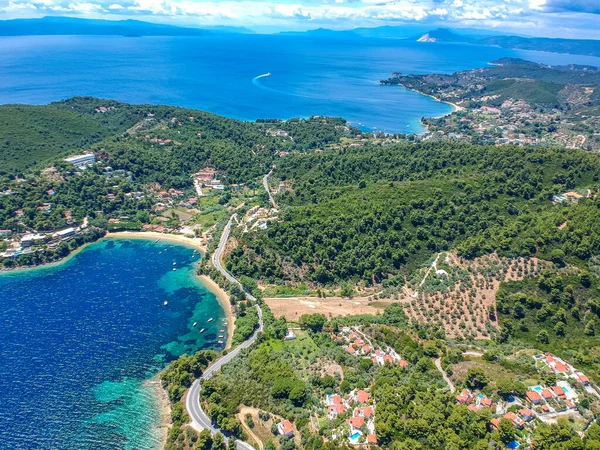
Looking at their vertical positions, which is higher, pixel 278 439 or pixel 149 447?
pixel 278 439

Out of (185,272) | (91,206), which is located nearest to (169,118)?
(91,206)

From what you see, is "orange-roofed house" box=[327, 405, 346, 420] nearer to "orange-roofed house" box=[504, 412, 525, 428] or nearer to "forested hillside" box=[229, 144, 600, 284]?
"orange-roofed house" box=[504, 412, 525, 428]

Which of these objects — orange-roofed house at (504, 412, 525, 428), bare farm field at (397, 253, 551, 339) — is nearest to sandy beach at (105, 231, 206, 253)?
bare farm field at (397, 253, 551, 339)

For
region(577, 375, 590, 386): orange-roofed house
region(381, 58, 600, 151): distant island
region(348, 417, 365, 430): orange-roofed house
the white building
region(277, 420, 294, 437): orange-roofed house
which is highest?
region(381, 58, 600, 151): distant island

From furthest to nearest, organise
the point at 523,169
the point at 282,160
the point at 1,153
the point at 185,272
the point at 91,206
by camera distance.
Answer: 1. the point at 282,160
2. the point at 1,153
3. the point at 91,206
4. the point at 523,169
5. the point at 185,272

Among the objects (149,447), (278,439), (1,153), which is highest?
(1,153)

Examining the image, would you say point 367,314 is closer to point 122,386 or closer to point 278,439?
point 278,439

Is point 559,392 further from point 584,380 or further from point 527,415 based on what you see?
point 527,415
